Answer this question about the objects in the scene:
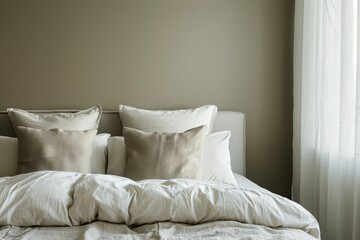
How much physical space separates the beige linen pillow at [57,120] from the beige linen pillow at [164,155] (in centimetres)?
44

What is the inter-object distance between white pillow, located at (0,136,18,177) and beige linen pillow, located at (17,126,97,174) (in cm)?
12

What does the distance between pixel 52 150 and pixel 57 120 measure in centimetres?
34

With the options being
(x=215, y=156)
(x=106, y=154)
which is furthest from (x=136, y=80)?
(x=215, y=156)

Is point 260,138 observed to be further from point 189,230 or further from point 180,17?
point 189,230

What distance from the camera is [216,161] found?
8.00 ft

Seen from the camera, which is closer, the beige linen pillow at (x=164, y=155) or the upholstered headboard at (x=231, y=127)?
the beige linen pillow at (x=164, y=155)

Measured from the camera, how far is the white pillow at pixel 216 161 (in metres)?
2.37

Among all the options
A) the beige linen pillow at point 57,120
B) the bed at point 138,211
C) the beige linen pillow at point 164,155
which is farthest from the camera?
the beige linen pillow at point 57,120

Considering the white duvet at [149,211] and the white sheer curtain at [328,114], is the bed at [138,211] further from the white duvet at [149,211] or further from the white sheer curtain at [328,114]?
the white sheer curtain at [328,114]

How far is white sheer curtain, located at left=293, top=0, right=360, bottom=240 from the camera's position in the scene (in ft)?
6.73

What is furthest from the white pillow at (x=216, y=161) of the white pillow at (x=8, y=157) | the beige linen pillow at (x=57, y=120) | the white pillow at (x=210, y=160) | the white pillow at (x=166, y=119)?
the white pillow at (x=8, y=157)

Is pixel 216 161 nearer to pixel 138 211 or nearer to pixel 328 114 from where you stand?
pixel 328 114

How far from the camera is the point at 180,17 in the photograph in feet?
9.75

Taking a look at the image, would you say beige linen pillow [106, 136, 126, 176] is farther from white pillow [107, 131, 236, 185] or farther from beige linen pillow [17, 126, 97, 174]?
beige linen pillow [17, 126, 97, 174]
